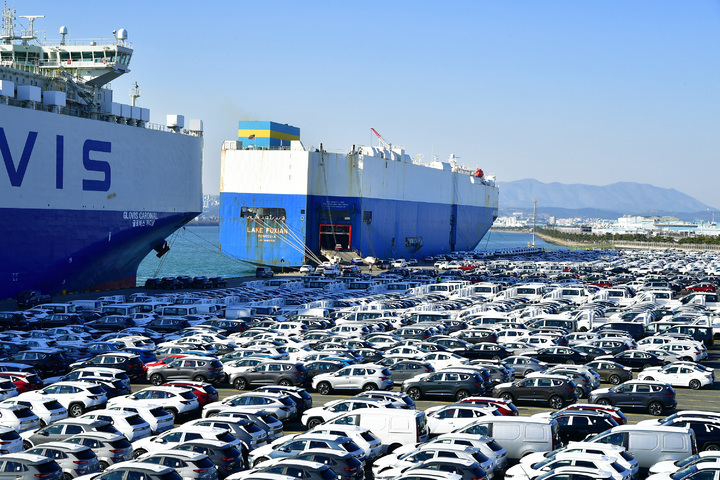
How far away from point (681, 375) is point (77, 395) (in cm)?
1872

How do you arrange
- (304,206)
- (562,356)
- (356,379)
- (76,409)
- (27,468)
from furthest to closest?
(304,206), (562,356), (356,379), (76,409), (27,468)

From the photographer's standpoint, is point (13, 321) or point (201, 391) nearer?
point (201, 391)

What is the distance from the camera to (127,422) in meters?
17.3

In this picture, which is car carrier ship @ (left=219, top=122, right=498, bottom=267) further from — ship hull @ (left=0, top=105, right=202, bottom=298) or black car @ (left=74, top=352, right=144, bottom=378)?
black car @ (left=74, top=352, right=144, bottom=378)

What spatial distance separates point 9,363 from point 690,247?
173 metres

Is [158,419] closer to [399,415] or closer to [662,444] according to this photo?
[399,415]

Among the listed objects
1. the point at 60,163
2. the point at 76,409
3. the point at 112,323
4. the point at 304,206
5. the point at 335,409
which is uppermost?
the point at 60,163

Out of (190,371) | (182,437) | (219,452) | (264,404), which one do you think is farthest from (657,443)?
(190,371)

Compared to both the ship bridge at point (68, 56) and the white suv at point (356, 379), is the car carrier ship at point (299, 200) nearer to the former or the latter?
the ship bridge at point (68, 56)

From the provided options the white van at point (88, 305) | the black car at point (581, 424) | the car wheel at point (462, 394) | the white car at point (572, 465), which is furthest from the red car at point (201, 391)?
the white van at point (88, 305)

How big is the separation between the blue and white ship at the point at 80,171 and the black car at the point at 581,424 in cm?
3469

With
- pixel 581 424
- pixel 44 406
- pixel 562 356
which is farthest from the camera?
pixel 562 356

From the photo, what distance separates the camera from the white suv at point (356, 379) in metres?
23.2

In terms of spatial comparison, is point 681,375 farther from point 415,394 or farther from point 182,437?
point 182,437
